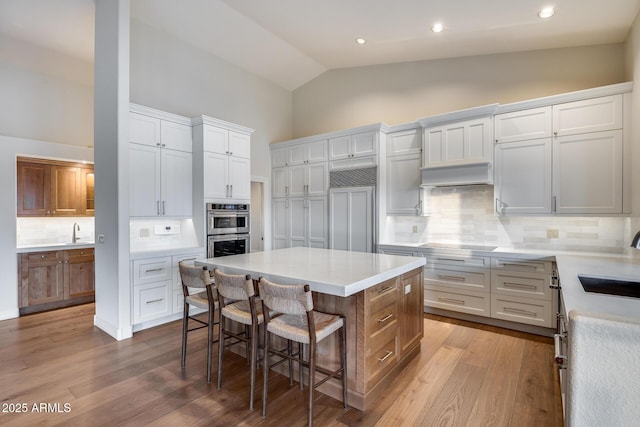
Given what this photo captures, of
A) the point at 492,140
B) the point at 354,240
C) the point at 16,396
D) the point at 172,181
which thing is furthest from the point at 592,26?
the point at 16,396

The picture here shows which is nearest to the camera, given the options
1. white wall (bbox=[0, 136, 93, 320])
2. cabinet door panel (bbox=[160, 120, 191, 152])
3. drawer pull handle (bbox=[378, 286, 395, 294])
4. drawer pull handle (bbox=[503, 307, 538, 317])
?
drawer pull handle (bbox=[378, 286, 395, 294])

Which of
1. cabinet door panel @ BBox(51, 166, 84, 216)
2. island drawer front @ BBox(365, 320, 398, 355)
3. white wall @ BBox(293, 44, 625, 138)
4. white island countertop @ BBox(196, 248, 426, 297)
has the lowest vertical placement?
island drawer front @ BBox(365, 320, 398, 355)

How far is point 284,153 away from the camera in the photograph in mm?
5684

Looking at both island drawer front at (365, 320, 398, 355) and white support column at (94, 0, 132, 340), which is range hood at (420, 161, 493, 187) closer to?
island drawer front at (365, 320, 398, 355)

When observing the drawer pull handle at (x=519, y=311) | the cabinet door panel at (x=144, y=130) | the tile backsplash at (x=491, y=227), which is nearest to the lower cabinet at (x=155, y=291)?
the cabinet door panel at (x=144, y=130)

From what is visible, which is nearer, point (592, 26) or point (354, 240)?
point (592, 26)

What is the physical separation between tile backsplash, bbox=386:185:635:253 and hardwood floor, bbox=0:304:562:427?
1208 millimetres

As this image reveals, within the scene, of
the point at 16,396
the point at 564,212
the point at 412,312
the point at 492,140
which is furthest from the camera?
the point at 492,140

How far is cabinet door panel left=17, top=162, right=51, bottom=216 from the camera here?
4227mm

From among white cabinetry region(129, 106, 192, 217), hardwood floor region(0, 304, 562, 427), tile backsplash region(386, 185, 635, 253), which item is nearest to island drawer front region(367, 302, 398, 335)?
hardwood floor region(0, 304, 562, 427)

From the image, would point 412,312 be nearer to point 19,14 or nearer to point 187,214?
point 187,214

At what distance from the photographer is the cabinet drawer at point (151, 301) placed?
11.5 ft

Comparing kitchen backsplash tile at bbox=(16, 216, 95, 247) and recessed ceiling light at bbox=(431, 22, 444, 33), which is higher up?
recessed ceiling light at bbox=(431, 22, 444, 33)

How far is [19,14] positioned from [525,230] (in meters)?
6.40
